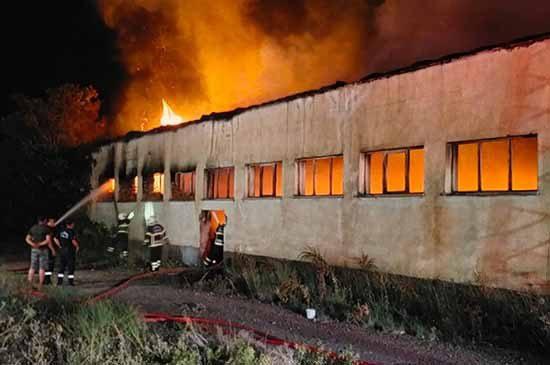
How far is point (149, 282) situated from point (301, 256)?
3.94 meters

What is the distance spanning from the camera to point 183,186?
1841cm

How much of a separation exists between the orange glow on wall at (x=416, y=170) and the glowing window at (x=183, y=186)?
330 inches

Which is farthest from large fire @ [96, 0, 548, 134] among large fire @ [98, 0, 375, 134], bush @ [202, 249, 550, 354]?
bush @ [202, 249, 550, 354]

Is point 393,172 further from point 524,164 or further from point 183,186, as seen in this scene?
point 183,186

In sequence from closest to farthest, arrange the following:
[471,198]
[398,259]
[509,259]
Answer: [509,259], [471,198], [398,259]

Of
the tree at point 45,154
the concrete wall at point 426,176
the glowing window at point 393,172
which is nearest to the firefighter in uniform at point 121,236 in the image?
the tree at point 45,154

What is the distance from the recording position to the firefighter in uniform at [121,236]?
65.6 ft

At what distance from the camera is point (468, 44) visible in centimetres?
1941

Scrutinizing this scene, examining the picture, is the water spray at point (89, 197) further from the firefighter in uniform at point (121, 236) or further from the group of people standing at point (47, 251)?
the group of people standing at point (47, 251)

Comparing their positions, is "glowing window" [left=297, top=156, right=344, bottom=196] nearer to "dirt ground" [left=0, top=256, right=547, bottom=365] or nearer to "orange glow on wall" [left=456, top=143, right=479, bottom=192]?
"orange glow on wall" [left=456, top=143, right=479, bottom=192]

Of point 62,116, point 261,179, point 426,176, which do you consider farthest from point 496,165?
point 62,116

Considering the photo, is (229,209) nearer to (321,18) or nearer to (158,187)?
(158,187)

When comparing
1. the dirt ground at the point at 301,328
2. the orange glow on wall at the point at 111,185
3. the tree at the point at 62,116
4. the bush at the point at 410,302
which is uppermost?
the tree at the point at 62,116

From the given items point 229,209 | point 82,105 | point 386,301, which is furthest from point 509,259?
point 82,105
